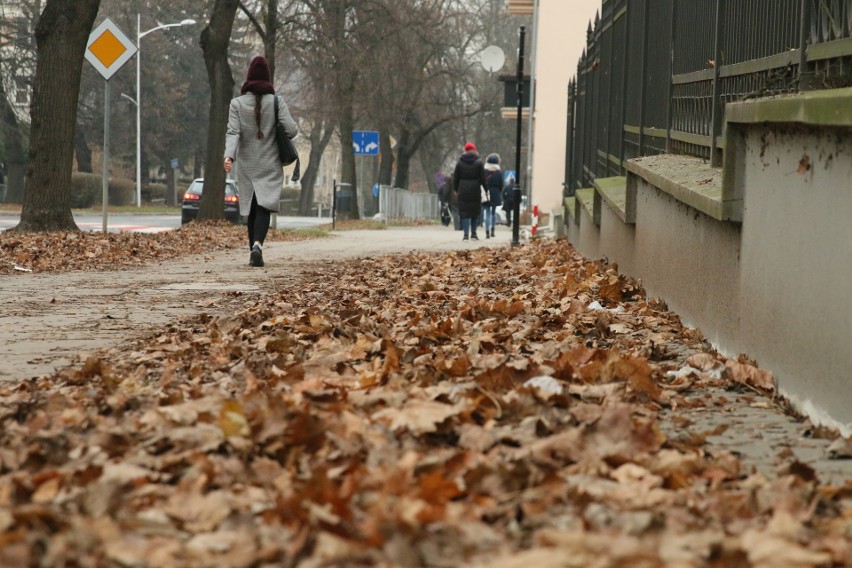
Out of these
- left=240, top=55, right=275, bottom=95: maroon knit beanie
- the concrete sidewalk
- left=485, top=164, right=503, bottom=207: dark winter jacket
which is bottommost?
the concrete sidewalk

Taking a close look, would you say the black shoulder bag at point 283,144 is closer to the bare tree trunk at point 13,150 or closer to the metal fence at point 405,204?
the metal fence at point 405,204

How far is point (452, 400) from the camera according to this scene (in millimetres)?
4234

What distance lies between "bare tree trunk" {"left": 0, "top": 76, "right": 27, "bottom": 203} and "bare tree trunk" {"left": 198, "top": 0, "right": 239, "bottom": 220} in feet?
73.6

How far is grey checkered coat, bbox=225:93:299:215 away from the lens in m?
12.5

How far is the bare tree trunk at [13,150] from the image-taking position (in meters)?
47.6

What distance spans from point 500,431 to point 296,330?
9.46ft

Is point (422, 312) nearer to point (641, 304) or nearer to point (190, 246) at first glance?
point (641, 304)

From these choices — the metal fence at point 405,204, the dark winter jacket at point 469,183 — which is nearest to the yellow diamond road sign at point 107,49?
the dark winter jacket at point 469,183

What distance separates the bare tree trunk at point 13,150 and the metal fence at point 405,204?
43.3 ft

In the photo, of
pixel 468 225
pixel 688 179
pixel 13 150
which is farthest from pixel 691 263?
pixel 13 150

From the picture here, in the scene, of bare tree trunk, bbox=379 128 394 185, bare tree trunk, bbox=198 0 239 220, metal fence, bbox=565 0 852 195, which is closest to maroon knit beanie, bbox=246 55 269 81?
metal fence, bbox=565 0 852 195

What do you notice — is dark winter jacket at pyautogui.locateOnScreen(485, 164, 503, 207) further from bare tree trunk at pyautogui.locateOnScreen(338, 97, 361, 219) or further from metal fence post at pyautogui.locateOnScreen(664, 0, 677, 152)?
metal fence post at pyautogui.locateOnScreen(664, 0, 677, 152)

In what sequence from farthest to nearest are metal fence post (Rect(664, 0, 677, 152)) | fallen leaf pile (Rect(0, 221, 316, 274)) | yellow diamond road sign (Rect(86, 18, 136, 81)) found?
yellow diamond road sign (Rect(86, 18, 136, 81)), fallen leaf pile (Rect(0, 221, 316, 274)), metal fence post (Rect(664, 0, 677, 152))

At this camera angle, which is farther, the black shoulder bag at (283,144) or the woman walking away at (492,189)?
the woman walking away at (492,189)
